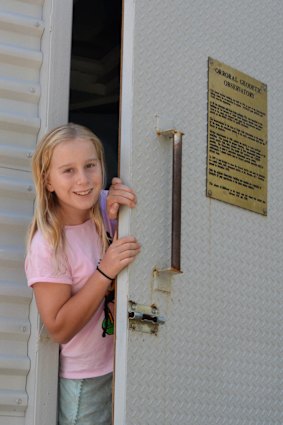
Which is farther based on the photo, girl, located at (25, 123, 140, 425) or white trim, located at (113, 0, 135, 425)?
girl, located at (25, 123, 140, 425)

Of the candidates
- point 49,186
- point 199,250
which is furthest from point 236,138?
point 49,186

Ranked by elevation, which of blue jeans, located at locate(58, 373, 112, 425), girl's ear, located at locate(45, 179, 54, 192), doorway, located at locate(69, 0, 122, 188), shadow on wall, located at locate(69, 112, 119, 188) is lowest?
blue jeans, located at locate(58, 373, 112, 425)

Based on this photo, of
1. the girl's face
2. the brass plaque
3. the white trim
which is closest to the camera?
the white trim

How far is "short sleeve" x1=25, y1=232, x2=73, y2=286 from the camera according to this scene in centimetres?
331

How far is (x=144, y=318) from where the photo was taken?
128 inches

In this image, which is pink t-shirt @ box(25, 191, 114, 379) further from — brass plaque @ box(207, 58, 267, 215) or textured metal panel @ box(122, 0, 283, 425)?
brass plaque @ box(207, 58, 267, 215)

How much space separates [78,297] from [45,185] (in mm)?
469

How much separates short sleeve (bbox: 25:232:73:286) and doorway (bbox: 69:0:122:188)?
192cm

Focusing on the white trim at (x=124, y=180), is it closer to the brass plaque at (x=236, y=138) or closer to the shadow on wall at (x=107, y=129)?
the brass plaque at (x=236, y=138)

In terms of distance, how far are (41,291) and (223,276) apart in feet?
2.65

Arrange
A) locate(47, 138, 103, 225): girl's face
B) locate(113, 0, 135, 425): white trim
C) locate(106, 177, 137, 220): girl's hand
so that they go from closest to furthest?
locate(113, 0, 135, 425): white trim < locate(106, 177, 137, 220): girl's hand < locate(47, 138, 103, 225): girl's face

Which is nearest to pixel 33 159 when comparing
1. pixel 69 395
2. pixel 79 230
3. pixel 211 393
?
pixel 79 230

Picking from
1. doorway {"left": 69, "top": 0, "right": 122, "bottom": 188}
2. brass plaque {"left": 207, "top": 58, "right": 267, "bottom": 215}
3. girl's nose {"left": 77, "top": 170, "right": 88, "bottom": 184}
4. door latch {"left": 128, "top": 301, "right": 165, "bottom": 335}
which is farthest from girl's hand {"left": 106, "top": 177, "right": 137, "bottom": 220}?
doorway {"left": 69, "top": 0, "right": 122, "bottom": 188}

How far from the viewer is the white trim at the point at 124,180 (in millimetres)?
3152
